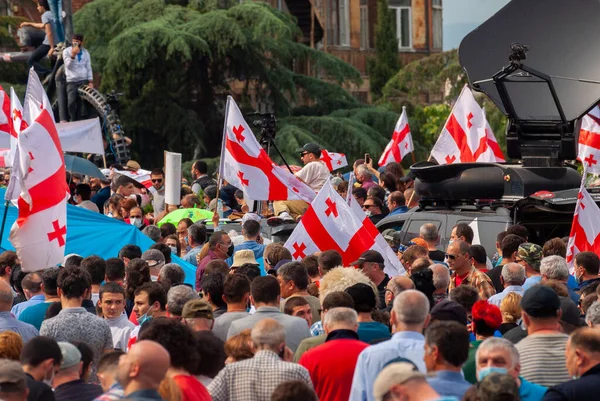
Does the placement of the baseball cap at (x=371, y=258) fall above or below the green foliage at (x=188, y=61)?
above

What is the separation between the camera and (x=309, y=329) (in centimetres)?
927

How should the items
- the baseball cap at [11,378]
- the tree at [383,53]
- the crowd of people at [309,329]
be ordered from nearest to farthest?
the baseball cap at [11,378], the crowd of people at [309,329], the tree at [383,53]

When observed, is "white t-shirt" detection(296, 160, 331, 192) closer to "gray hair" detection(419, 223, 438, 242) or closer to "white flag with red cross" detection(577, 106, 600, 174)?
"white flag with red cross" detection(577, 106, 600, 174)

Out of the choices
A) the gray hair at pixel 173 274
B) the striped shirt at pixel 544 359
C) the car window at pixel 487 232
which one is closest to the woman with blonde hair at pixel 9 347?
the striped shirt at pixel 544 359

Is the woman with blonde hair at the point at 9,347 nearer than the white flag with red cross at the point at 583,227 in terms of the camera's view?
Yes

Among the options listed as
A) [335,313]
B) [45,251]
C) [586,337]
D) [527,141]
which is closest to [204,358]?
[335,313]

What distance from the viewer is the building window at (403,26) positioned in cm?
5269

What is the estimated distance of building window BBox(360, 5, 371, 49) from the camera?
168ft

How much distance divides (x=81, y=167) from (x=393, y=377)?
14.8 m

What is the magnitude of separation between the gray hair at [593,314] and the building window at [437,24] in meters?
44.4

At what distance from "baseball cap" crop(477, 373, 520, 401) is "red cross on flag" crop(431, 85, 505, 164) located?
14738 mm

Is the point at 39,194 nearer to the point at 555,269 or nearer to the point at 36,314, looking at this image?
the point at 36,314

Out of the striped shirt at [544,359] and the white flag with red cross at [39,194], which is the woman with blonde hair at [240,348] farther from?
the white flag with red cross at [39,194]

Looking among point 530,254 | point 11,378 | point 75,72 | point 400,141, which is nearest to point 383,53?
point 75,72
